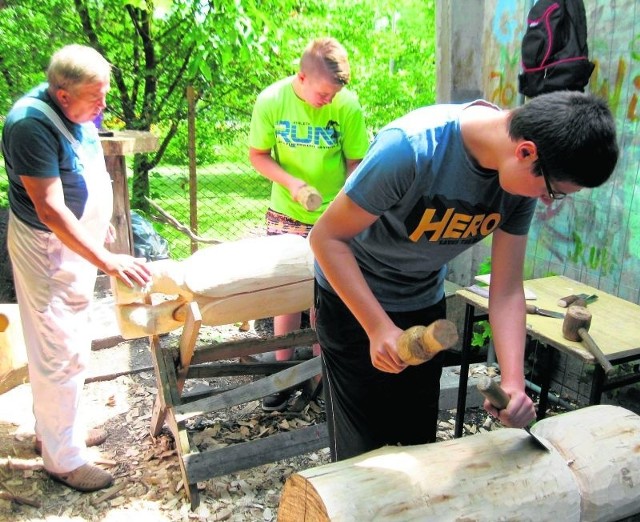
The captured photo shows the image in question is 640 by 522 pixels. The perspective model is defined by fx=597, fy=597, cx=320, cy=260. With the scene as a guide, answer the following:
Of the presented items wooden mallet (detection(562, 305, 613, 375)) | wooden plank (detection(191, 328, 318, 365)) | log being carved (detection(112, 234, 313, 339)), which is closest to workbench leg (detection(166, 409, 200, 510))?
wooden plank (detection(191, 328, 318, 365))

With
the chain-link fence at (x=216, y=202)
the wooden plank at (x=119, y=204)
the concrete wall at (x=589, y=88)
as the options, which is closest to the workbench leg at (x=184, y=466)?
the wooden plank at (x=119, y=204)

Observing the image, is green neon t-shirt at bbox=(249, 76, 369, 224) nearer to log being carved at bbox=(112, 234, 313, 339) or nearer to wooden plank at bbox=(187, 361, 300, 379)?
log being carved at bbox=(112, 234, 313, 339)

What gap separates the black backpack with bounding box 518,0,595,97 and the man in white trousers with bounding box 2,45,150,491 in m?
2.43

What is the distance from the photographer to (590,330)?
2754 millimetres

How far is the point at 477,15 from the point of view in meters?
4.53

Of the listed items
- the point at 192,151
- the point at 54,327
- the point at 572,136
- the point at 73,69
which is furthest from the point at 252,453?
the point at 192,151

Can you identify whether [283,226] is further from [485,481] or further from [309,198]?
[485,481]

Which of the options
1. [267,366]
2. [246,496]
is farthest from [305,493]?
[267,366]

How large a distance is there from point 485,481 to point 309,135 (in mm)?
2360

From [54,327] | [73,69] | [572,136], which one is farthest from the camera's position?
[54,327]

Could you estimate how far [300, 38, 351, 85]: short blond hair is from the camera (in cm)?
316

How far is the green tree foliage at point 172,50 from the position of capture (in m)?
5.82

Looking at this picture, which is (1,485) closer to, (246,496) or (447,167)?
(246,496)

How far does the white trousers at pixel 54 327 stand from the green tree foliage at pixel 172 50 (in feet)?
10.2
